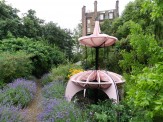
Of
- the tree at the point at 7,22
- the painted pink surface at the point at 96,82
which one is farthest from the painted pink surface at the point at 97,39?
the tree at the point at 7,22

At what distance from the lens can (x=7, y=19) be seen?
1566 centimetres

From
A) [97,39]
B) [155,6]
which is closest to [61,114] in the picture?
[97,39]

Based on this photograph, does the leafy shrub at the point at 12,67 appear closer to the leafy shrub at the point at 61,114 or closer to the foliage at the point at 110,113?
the leafy shrub at the point at 61,114

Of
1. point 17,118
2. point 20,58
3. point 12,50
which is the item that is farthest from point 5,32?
point 17,118

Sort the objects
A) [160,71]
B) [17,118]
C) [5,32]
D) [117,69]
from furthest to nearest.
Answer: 1. [5,32]
2. [117,69]
3. [17,118]
4. [160,71]

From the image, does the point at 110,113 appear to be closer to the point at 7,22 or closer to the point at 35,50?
the point at 35,50

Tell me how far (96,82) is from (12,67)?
4666 millimetres

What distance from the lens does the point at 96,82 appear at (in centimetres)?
699

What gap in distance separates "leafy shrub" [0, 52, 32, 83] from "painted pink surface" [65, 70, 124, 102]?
11.8ft

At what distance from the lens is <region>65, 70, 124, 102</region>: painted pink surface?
6.88 metres

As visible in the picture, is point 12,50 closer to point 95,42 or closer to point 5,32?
point 5,32

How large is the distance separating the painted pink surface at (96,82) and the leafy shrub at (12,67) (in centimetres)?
361

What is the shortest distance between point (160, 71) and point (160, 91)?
222 millimetres

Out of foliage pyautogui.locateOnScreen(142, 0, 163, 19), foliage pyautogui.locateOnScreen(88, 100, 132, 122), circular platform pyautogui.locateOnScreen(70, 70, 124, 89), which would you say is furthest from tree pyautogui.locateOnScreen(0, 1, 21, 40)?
foliage pyautogui.locateOnScreen(142, 0, 163, 19)
